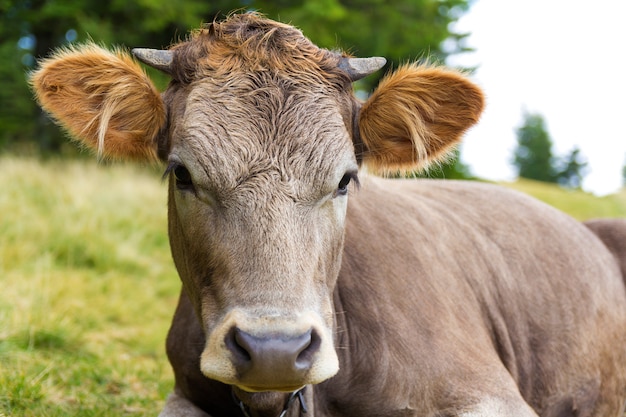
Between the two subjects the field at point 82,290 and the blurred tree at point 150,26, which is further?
the blurred tree at point 150,26

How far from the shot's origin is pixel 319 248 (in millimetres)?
3186

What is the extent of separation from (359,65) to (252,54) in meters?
0.53

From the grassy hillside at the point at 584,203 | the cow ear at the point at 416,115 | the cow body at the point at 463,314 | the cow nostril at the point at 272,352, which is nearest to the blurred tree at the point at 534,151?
the grassy hillside at the point at 584,203

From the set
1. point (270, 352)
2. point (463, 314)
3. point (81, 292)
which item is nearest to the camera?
point (270, 352)

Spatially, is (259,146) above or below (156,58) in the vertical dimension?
below

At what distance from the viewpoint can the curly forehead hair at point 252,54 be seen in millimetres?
3520

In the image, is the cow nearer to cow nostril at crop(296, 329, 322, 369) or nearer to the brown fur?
cow nostril at crop(296, 329, 322, 369)

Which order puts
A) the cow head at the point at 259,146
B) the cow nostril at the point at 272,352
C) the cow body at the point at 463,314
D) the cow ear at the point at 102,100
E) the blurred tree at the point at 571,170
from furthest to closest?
the blurred tree at the point at 571,170
the cow body at the point at 463,314
the cow ear at the point at 102,100
the cow head at the point at 259,146
the cow nostril at the point at 272,352

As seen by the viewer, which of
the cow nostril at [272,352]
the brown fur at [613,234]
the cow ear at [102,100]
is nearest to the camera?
the cow nostril at [272,352]

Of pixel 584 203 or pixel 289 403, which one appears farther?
pixel 584 203

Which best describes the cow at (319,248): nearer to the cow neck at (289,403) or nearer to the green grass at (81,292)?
the cow neck at (289,403)

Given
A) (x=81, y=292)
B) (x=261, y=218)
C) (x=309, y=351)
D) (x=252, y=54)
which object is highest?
(x=252, y=54)

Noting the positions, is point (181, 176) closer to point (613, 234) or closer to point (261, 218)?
point (261, 218)

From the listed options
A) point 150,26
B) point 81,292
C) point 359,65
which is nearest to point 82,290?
point 81,292
